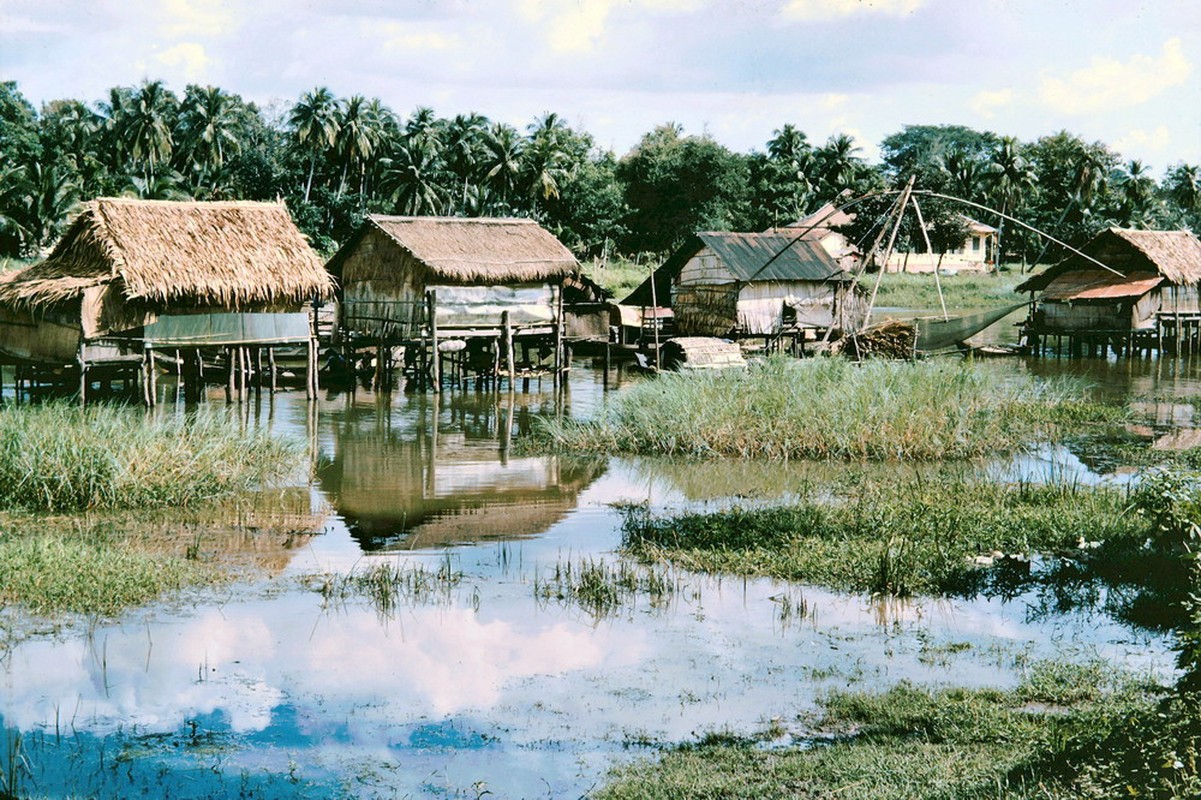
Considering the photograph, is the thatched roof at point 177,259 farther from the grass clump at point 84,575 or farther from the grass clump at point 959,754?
the grass clump at point 959,754

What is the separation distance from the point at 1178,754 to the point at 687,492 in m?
8.25

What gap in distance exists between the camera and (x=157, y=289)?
19.3 metres

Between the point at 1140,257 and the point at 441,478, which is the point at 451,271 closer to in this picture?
the point at 441,478

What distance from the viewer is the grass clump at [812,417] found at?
48.0ft

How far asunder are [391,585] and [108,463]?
12.5 feet

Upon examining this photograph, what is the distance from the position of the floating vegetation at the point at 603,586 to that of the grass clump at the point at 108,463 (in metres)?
4.14

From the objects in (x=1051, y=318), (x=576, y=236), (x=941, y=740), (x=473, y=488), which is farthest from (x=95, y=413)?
(x=576, y=236)

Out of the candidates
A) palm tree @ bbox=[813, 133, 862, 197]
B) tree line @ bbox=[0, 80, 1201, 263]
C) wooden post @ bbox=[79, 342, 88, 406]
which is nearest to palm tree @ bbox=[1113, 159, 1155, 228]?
tree line @ bbox=[0, 80, 1201, 263]

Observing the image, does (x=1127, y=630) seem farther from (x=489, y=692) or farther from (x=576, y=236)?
(x=576, y=236)

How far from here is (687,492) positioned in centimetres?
1318

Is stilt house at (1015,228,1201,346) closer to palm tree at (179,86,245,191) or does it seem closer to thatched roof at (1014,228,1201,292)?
thatched roof at (1014,228,1201,292)

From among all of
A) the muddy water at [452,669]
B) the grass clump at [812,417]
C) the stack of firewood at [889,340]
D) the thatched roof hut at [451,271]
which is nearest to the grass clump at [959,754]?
the muddy water at [452,669]

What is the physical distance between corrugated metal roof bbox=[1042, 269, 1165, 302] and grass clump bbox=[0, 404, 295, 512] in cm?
2512

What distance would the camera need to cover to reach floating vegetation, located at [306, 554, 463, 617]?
8922 mm
